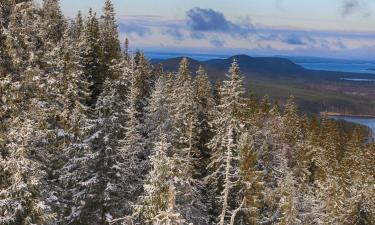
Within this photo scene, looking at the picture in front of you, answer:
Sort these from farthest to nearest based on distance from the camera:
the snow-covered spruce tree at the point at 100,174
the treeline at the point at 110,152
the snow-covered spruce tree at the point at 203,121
Answer: 1. the snow-covered spruce tree at the point at 203,121
2. the snow-covered spruce tree at the point at 100,174
3. the treeline at the point at 110,152

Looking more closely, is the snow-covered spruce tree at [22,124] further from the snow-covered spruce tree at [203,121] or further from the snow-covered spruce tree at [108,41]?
the snow-covered spruce tree at [108,41]

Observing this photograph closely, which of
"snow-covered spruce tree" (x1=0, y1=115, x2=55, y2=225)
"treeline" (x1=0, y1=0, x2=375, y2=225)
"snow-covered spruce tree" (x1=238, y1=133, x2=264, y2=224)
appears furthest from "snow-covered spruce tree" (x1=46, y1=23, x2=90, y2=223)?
"snow-covered spruce tree" (x1=238, y1=133, x2=264, y2=224)

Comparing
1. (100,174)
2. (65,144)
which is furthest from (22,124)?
(65,144)

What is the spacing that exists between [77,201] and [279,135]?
3891 cm

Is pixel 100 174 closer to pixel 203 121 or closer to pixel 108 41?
pixel 203 121

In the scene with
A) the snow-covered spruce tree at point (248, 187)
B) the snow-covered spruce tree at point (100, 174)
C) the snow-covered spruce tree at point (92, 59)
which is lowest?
the snow-covered spruce tree at point (248, 187)

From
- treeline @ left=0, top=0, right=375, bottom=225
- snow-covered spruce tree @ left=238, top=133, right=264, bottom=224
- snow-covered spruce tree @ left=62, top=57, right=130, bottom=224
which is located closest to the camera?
treeline @ left=0, top=0, right=375, bottom=225

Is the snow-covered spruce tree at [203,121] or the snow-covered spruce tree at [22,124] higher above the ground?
the snow-covered spruce tree at [22,124]

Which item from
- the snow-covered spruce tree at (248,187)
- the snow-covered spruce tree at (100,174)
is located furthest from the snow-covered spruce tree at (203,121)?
the snow-covered spruce tree at (100,174)

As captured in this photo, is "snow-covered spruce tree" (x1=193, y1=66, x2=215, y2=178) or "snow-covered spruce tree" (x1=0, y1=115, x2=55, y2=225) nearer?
"snow-covered spruce tree" (x1=0, y1=115, x2=55, y2=225)

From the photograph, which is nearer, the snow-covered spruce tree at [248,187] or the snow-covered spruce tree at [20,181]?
the snow-covered spruce tree at [20,181]

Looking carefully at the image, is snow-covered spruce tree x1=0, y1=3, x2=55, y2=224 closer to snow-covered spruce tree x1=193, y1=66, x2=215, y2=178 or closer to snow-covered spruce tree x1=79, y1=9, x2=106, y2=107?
snow-covered spruce tree x1=193, y1=66, x2=215, y2=178

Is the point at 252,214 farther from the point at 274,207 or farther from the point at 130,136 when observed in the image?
the point at 130,136

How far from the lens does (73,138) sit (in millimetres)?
28875
